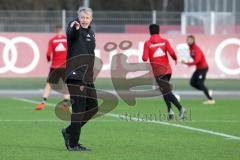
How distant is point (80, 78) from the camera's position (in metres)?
11.8

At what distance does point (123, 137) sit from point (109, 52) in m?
18.1

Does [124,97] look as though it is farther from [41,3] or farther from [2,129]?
[41,3]

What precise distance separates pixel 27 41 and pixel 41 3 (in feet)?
97.5

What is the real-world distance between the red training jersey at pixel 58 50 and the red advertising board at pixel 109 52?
11.6 meters

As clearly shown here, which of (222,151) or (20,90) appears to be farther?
(20,90)

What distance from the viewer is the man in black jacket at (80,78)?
38.6 ft

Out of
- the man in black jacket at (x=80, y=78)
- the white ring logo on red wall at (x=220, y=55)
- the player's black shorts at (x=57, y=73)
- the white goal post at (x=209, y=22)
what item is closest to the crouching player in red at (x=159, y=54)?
the player's black shorts at (x=57, y=73)

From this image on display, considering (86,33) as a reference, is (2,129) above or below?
below

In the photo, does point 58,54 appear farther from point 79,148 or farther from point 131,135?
point 79,148

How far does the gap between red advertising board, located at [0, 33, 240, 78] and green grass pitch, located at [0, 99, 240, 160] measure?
38.3ft

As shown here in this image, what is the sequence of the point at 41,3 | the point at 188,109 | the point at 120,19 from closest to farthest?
the point at 188,109
the point at 120,19
the point at 41,3

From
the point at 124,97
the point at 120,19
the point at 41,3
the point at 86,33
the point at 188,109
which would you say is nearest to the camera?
the point at 86,33

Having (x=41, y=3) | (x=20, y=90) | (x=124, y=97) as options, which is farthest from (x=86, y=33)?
(x=41, y=3)

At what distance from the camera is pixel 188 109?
20.0 m
